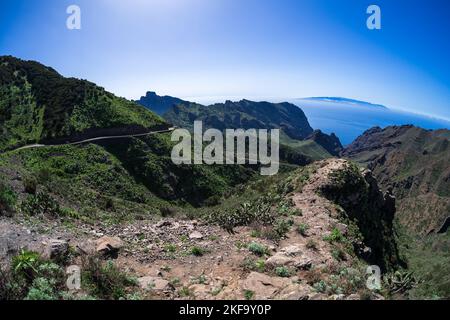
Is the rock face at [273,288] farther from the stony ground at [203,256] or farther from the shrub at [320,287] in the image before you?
the shrub at [320,287]

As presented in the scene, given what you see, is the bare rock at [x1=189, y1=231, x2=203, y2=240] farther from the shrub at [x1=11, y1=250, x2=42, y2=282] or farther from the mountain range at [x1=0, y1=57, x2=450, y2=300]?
the shrub at [x1=11, y1=250, x2=42, y2=282]

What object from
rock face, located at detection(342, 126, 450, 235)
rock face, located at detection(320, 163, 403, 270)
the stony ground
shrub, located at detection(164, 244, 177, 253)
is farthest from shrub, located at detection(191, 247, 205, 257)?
rock face, located at detection(342, 126, 450, 235)

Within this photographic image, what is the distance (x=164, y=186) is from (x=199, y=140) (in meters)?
24.5

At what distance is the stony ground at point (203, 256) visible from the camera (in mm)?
8969

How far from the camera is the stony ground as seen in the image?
8.97 metres

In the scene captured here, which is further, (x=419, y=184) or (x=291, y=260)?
(x=419, y=184)

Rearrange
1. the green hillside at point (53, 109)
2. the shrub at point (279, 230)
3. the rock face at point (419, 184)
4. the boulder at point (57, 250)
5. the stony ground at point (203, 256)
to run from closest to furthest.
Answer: the stony ground at point (203, 256) < the boulder at point (57, 250) < the shrub at point (279, 230) < the green hillside at point (53, 109) < the rock face at point (419, 184)

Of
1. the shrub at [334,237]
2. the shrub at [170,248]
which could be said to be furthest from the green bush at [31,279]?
the shrub at [334,237]

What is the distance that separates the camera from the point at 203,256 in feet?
38.2

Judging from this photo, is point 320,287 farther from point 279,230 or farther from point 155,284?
point 279,230

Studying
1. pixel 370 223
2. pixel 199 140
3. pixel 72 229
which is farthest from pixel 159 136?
pixel 72 229

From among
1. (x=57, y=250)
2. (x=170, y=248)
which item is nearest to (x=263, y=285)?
(x=170, y=248)

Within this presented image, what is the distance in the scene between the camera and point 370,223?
986 inches
